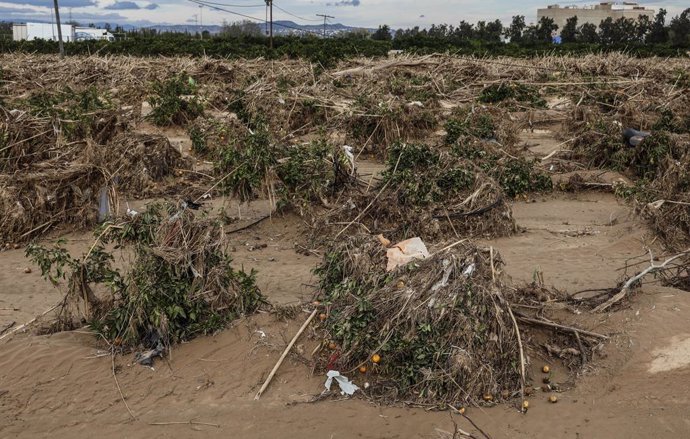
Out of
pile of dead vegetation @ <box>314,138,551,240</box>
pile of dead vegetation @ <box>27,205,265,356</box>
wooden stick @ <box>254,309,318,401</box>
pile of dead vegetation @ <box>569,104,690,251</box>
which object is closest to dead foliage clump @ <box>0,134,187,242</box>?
pile of dead vegetation @ <box>27,205,265,356</box>

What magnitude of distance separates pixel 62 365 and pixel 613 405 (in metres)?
3.57

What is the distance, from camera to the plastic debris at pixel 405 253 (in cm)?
478

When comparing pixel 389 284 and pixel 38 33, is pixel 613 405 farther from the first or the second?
pixel 38 33

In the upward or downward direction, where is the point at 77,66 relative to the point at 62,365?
upward

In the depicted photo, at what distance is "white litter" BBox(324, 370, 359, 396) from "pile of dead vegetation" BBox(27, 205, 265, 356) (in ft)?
3.29

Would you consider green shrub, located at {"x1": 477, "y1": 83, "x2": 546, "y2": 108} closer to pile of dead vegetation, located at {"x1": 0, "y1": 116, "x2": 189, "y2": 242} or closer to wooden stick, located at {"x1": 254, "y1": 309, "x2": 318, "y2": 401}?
pile of dead vegetation, located at {"x1": 0, "y1": 116, "x2": 189, "y2": 242}

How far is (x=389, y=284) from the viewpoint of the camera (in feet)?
14.8

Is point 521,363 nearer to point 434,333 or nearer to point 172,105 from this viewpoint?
point 434,333

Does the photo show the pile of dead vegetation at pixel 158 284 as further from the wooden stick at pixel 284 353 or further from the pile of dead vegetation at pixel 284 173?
the pile of dead vegetation at pixel 284 173

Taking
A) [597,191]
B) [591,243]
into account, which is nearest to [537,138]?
[597,191]

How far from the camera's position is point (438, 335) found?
4.14m

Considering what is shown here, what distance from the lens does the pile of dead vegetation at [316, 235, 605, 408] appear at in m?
4.09

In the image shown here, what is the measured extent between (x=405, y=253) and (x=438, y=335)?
3.04 ft

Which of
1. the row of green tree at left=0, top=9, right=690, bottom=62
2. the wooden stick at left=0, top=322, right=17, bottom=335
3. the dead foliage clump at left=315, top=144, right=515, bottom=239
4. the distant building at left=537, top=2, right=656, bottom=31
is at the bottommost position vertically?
the wooden stick at left=0, top=322, right=17, bottom=335
